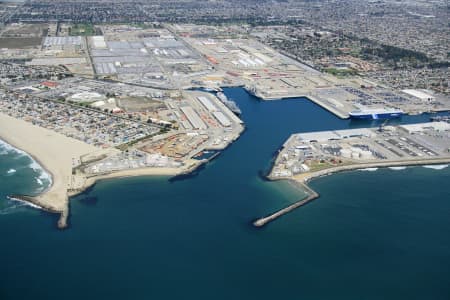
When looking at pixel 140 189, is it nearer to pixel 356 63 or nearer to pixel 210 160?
pixel 210 160

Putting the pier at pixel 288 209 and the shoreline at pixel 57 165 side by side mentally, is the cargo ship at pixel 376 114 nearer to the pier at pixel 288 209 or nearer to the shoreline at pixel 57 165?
the shoreline at pixel 57 165

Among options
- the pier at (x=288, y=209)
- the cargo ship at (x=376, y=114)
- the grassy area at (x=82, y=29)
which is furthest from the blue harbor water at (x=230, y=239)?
the grassy area at (x=82, y=29)

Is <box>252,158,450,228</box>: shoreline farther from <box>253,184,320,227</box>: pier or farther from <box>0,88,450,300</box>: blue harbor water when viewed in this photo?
<box>0,88,450,300</box>: blue harbor water

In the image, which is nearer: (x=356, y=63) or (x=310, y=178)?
(x=310, y=178)

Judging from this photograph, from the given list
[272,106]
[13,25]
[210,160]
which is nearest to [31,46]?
[13,25]

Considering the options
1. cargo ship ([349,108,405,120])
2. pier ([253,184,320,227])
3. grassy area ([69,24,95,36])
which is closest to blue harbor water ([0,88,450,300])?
pier ([253,184,320,227])

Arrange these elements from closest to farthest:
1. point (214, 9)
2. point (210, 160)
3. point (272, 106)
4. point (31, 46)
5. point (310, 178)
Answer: point (310, 178) < point (210, 160) < point (272, 106) < point (31, 46) < point (214, 9)

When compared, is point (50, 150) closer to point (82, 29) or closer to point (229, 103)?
point (229, 103)

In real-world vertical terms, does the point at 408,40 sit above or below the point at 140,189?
above
